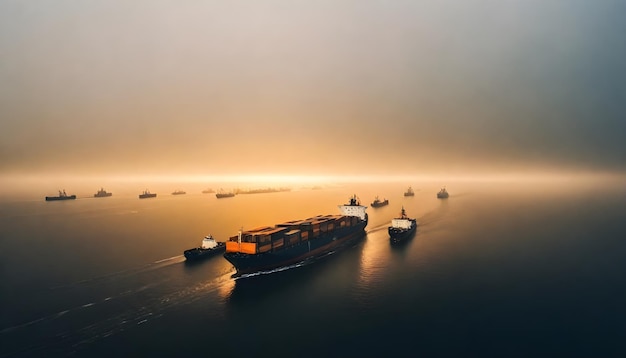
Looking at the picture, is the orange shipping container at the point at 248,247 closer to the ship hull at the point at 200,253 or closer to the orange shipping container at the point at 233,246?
the orange shipping container at the point at 233,246

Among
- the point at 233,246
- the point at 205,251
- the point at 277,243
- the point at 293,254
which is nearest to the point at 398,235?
the point at 293,254

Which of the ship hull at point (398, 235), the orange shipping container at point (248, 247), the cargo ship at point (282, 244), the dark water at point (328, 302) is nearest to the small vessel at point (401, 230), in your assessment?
the ship hull at point (398, 235)

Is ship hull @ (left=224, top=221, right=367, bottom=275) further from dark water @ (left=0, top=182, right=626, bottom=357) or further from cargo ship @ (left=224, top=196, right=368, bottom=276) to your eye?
dark water @ (left=0, top=182, right=626, bottom=357)

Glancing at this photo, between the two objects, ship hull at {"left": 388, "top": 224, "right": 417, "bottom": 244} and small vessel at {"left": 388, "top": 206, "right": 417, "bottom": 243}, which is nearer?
ship hull at {"left": 388, "top": 224, "right": 417, "bottom": 244}

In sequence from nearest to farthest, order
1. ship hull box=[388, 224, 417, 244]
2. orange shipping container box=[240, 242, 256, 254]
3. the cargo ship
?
orange shipping container box=[240, 242, 256, 254] → the cargo ship → ship hull box=[388, 224, 417, 244]

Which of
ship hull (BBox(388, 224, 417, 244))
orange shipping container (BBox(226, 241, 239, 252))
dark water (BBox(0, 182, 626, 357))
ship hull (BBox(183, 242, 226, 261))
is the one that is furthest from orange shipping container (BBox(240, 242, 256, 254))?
ship hull (BBox(388, 224, 417, 244))

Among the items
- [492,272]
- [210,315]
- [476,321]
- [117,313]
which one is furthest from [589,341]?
[117,313]

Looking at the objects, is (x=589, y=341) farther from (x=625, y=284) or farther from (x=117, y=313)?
(x=117, y=313)

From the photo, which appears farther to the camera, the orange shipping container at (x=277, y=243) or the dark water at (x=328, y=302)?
the orange shipping container at (x=277, y=243)
